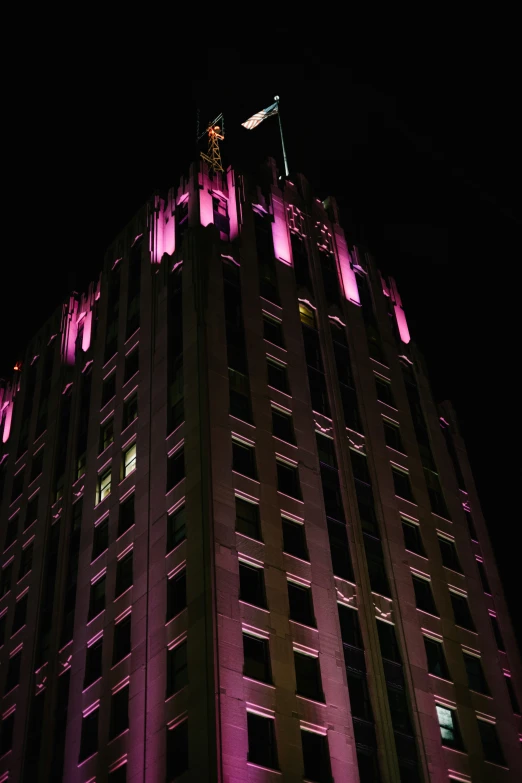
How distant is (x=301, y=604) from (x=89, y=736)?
11.2 meters

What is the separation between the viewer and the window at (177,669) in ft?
124

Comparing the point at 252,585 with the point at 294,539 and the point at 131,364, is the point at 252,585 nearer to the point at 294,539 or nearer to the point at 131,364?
the point at 294,539

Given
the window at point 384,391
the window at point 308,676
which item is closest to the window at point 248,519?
the window at point 308,676

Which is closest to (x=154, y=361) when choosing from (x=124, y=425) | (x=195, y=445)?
(x=124, y=425)

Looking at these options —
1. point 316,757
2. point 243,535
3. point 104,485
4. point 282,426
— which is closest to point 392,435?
point 282,426

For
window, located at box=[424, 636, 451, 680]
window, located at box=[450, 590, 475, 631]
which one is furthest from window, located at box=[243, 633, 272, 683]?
window, located at box=[450, 590, 475, 631]

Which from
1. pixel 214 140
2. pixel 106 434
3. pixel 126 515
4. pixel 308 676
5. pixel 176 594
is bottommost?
pixel 308 676

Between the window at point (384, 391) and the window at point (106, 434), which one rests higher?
the window at point (384, 391)

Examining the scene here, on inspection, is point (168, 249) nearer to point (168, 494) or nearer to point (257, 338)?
point (257, 338)

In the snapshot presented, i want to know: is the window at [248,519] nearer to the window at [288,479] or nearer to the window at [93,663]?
the window at [288,479]

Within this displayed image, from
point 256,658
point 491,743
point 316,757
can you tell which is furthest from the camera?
point 491,743

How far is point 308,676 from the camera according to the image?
40.8 metres

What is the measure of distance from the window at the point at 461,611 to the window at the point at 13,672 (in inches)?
940

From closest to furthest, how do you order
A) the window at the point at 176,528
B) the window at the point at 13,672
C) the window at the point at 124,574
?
the window at the point at 176,528
the window at the point at 124,574
the window at the point at 13,672
